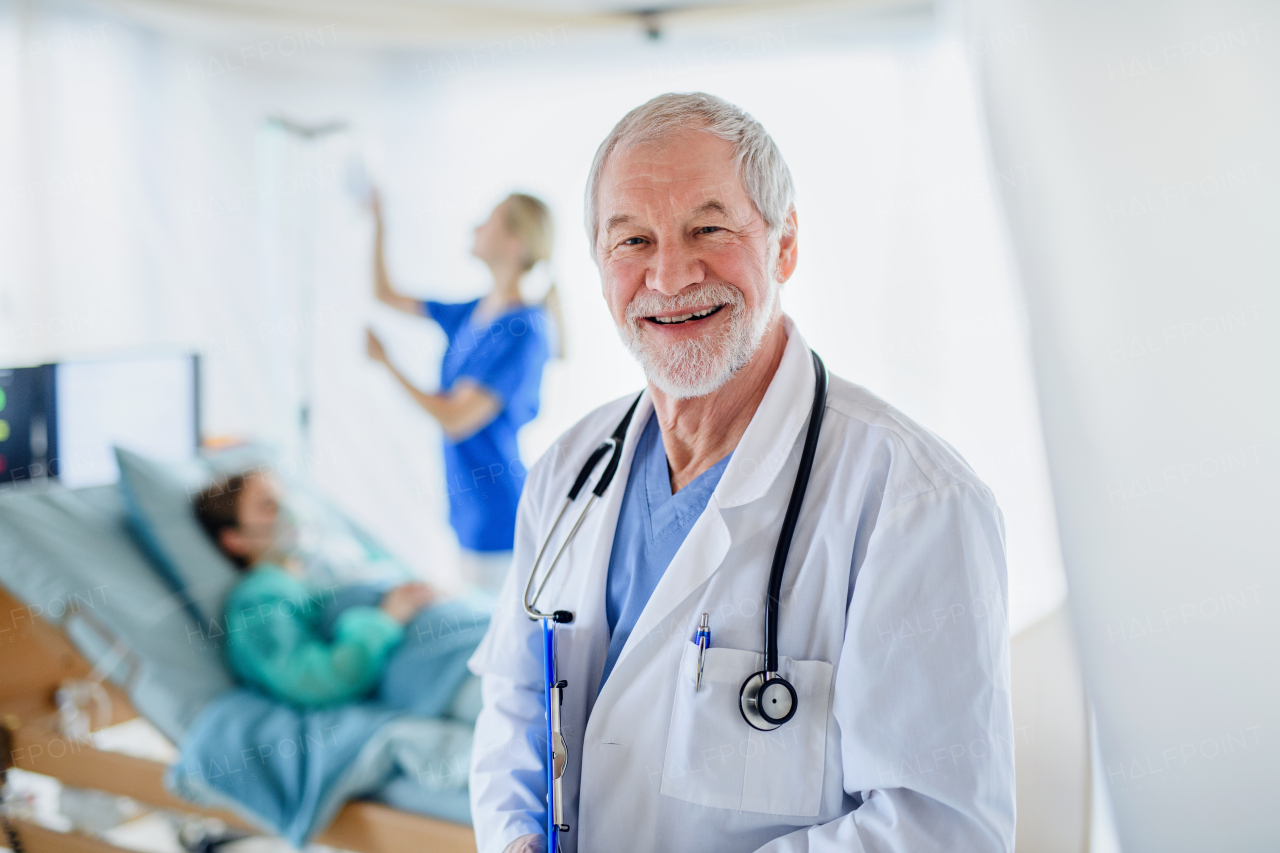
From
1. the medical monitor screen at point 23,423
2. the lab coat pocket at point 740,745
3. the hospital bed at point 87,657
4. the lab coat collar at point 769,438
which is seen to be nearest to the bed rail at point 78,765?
the hospital bed at point 87,657

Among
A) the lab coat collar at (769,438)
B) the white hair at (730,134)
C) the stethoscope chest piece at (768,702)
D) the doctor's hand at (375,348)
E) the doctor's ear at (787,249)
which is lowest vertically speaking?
the stethoscope chest piece at (768,702)

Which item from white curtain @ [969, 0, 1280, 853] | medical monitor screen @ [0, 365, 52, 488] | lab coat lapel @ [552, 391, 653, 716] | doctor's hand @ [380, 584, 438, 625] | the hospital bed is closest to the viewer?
lab coat lapel @ [552, 391, 653, 716]

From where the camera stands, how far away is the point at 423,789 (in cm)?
143

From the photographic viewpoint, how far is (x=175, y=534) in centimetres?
185

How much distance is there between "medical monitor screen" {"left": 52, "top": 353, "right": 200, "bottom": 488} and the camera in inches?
77.2

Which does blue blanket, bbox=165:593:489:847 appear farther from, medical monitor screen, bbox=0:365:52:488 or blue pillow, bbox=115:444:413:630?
medical monitor screen, bbox=0:365:52:488

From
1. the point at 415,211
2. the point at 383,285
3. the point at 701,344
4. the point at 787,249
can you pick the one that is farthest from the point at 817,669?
the point at 415,211

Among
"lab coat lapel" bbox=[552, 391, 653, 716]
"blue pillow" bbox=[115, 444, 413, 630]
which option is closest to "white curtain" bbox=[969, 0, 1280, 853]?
"lab coat lapel" bbox=[552, 391, 653, 716]

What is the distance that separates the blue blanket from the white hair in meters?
1.08

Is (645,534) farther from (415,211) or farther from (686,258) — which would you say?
(415,211)

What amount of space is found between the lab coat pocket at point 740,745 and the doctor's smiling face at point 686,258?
0.30 meters

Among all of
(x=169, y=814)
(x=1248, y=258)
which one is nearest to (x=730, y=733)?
(x=1248, y=258)

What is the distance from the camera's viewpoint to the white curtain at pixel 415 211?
201 centimetres

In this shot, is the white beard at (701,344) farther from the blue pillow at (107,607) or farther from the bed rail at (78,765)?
the blue pillow at (107,607)
